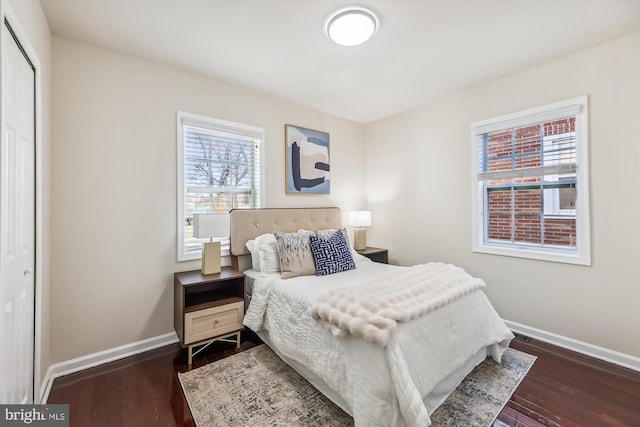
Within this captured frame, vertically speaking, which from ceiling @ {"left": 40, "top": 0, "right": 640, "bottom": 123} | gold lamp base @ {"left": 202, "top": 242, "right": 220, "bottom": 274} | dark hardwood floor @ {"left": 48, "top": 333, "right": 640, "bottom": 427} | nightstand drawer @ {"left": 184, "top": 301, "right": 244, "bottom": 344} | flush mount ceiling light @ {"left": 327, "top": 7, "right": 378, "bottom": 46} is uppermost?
ceiling @ {"left": 40, "top": 0, "right": 640, "bottom": 123}

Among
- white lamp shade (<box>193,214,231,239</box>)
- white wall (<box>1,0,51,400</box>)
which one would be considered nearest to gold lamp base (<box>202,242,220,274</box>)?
white lamp shade (<box>193,214,231,239</box>)

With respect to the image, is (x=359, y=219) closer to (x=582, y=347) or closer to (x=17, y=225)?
(x=582, y=347)

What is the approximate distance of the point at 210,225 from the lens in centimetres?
248

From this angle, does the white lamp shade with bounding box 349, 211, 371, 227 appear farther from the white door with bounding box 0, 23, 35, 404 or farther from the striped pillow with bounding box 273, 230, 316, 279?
the white door with bounding box 0, 23, 35, 404

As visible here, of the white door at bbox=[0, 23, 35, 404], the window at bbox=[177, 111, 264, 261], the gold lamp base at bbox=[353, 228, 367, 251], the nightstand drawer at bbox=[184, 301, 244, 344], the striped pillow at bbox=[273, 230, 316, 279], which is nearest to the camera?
the white door at bbox=[0, 23, 35, 404]

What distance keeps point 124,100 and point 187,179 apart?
0.83 metres

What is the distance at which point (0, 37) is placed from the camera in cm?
115

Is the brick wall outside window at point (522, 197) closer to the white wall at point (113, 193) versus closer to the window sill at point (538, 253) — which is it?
the window sill at point (538, 253)

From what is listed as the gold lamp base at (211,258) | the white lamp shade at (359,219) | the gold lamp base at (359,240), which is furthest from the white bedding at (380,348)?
the white lamp shade at (359,219)

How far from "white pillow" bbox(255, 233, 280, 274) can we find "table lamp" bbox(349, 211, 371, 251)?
57.2 inches

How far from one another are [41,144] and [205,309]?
1.63 m

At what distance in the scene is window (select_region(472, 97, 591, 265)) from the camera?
2434mm

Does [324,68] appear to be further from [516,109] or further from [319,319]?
[319,319]

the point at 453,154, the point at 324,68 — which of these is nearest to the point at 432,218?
the point at 453,154
